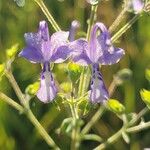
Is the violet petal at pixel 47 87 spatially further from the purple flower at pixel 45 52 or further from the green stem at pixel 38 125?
the green stem at pixel 38 125

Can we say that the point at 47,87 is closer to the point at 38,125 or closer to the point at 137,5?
the point at 38,125

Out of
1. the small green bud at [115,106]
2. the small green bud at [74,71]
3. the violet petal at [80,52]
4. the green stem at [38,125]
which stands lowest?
the small green bud at [115,106]

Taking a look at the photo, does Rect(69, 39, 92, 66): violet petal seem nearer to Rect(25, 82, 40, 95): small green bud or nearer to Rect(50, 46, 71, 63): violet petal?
Rect(50, 46, 71, 63): violet petal

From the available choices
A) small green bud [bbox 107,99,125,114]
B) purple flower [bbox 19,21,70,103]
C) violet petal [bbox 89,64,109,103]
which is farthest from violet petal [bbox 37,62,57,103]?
small green bud [bbox 107,99,125,114]

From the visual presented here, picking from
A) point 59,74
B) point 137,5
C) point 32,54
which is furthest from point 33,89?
point 59,74

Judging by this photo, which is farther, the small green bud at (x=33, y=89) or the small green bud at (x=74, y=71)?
the small green bud at (x=33, y=89)

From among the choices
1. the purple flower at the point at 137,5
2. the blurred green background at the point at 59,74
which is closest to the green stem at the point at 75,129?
the purple flower at the point at 137,5

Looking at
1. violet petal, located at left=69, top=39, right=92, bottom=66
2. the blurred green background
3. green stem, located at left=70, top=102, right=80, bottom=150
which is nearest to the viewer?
violet petal, located at left=69, top=39, right=92, bottom=66

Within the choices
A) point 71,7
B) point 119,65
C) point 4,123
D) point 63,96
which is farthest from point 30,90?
point 71,7
